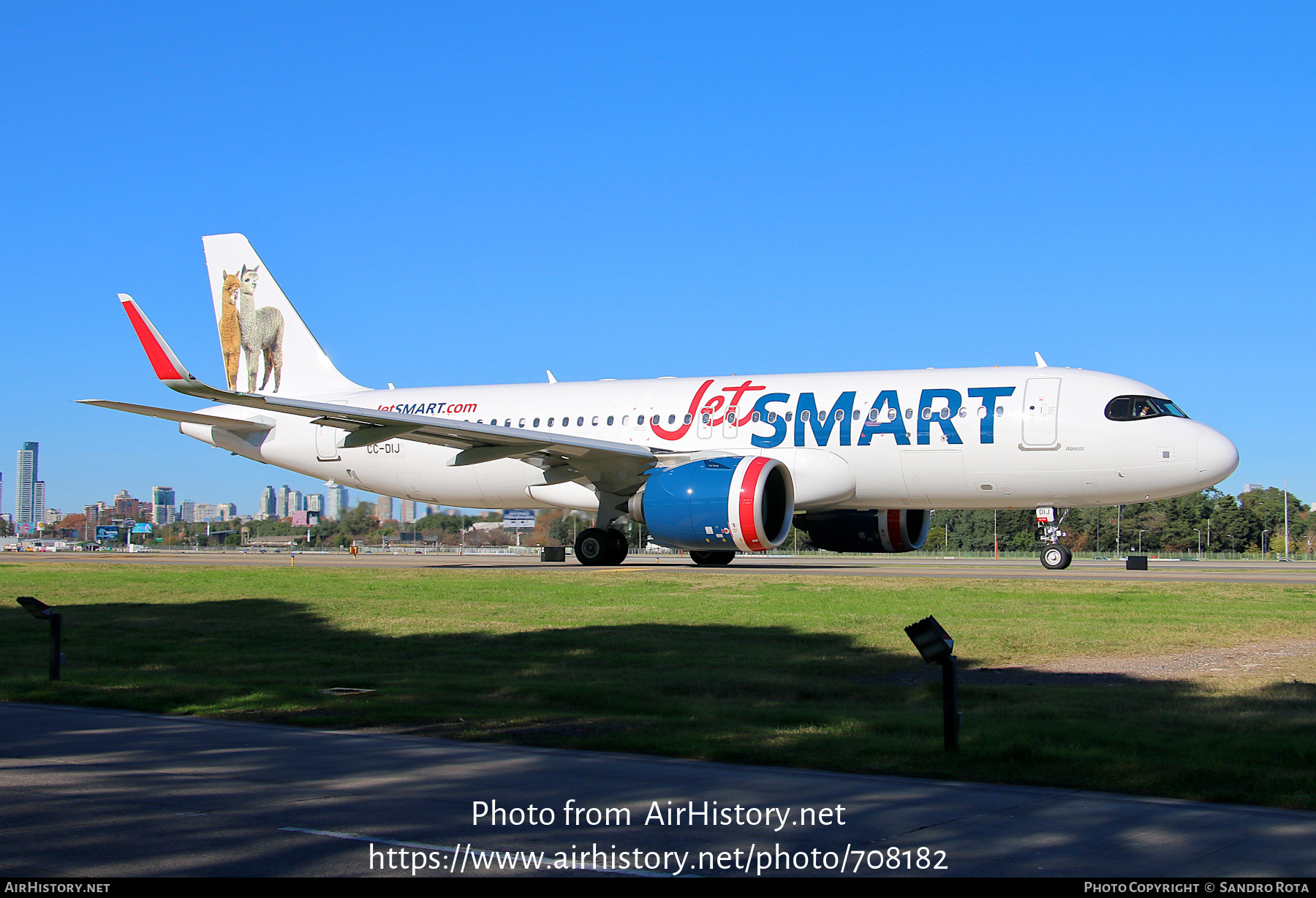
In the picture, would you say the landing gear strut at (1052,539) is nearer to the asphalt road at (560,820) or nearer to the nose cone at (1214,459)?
the nose cone at (1214,459)

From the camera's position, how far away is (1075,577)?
2139 cm

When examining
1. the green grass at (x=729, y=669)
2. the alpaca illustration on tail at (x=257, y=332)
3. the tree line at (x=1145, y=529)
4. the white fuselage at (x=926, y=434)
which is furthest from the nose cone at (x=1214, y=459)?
the tree line at (x=1145, y=529)

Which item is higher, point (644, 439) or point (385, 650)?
point (644, 439)

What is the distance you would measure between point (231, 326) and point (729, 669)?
1038 inches

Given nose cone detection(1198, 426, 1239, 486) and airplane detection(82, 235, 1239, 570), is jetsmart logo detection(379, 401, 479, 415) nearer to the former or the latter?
airplane detection(82, 235, 1239, 570)

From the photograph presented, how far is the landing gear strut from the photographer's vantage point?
24453 mm

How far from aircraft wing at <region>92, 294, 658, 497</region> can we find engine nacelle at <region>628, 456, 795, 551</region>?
82.0 inches

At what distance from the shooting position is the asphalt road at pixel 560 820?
4.67 metres

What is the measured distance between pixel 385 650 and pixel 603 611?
4089 millimetres

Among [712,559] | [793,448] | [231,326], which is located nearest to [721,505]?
[793,448]

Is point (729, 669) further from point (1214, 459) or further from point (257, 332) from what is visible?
point (257, 332)

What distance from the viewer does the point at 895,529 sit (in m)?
27.0
